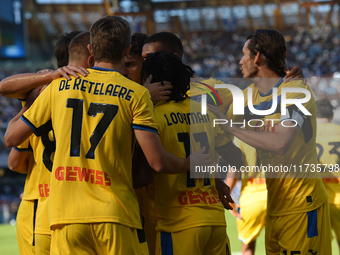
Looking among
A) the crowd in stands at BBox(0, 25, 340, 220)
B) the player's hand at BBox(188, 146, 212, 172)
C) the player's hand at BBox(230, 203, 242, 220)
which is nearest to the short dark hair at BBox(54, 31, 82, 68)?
the player's hand at BBox(188, 146, 212, 172)

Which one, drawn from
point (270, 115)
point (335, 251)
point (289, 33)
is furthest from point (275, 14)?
point (270, 115)

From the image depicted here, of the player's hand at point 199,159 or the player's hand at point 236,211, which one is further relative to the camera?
the player's hand at point 236,211

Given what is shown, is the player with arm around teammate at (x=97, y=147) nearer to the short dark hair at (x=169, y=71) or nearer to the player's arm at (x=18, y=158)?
the short dark hair at (x=169, y=71)

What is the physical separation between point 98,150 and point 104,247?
594 millimetres

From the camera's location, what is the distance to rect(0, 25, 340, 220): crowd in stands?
1061 inches

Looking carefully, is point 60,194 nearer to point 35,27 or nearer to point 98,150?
point 98,150

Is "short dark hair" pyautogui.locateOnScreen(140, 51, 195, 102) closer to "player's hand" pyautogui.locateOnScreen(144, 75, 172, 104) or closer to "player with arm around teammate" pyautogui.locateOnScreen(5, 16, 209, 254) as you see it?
"player's hand" pyautogui.locateOnScreen(144, 75, 172, 104)

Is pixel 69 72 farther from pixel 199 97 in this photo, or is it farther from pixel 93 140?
pixel 199 97

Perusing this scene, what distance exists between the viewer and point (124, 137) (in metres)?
2.60

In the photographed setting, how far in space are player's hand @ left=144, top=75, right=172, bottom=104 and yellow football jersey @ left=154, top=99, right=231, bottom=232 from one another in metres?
0.11

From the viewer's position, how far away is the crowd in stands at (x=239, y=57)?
88.4ft

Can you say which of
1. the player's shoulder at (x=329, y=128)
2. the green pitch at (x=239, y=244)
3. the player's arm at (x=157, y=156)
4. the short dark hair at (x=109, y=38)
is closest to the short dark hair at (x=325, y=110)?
the player's shoulder at (x=329, y=128)

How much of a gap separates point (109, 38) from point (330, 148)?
4.37 metres

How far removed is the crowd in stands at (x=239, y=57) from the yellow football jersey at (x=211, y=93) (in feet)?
74.1
